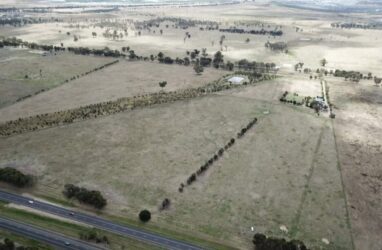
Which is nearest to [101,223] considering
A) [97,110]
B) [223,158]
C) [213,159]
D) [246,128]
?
[213,159]

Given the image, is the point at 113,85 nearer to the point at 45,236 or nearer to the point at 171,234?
the point at 45,236

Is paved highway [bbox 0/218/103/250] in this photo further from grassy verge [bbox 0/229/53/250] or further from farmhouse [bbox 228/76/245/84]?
farmhouse [bbox 228/76/245/84]

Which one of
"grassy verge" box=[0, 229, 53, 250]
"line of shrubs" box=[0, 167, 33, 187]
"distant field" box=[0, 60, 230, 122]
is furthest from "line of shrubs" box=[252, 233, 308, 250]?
"distant field" box=[0, 60, 230, 122]

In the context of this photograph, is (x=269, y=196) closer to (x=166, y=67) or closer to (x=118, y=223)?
(x=118, y=223)

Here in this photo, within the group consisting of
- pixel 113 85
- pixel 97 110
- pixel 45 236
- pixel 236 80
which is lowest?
pixel 45 236

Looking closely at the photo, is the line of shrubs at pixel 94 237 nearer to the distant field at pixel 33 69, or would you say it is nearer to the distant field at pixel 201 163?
the distant field at pixel 201 163

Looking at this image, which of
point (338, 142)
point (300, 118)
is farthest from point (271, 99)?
point (338, 142)
